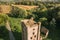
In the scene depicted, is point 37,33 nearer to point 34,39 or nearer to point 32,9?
point 34,39

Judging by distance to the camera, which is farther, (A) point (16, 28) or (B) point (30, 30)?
(A) point (16, 28)

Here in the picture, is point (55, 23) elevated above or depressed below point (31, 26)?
below

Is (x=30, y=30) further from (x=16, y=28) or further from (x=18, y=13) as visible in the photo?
(x=18, y=13)

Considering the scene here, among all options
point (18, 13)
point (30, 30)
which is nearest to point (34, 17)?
point (18, 13)

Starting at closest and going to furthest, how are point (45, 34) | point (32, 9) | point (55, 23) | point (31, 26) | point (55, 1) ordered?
point (31, 26) < point (45, 34) < point (55, 23) < point (32, 9) < point (55, 1)

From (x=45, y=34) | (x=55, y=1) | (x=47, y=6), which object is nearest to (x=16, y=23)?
(x=45, y=34)

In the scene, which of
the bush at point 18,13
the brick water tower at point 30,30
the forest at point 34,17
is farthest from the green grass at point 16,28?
the brick water tower at point 30,30

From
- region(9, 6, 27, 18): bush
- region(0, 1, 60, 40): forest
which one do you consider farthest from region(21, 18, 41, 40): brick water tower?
region(9, 6, 27, 18): bush

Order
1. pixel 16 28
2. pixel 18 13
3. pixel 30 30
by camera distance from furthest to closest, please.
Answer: pixel 18 13, pixel 16 28, pixel 30 30
